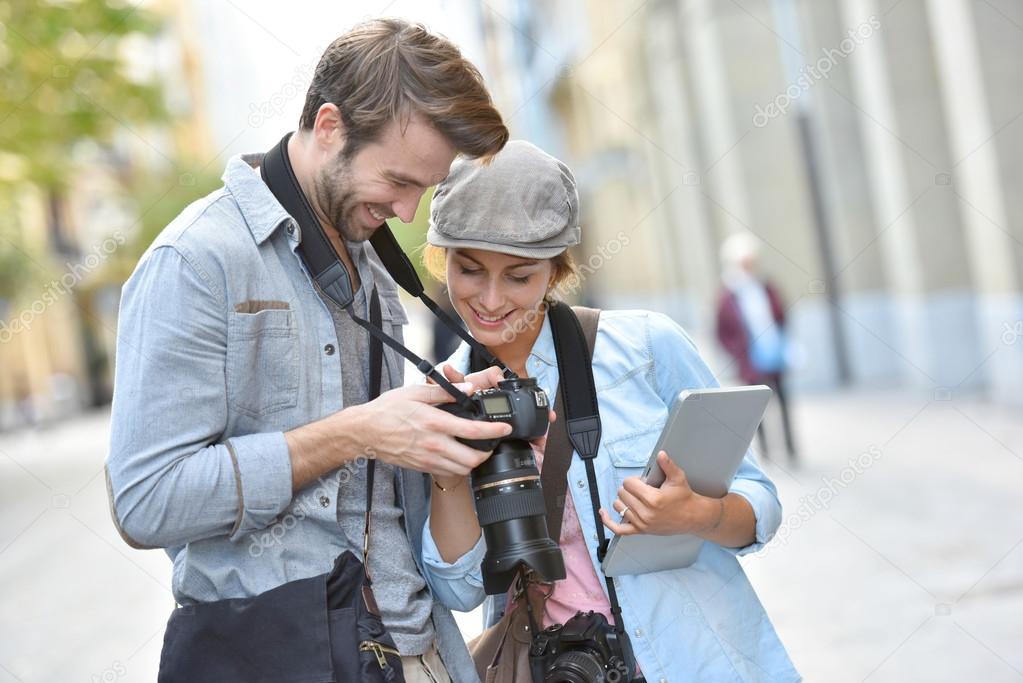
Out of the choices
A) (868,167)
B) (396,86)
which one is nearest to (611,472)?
(396,86)

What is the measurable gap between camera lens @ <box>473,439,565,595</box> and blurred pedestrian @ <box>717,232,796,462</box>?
7.92m

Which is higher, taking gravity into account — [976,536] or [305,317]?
[305,317]

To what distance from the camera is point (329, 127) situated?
224 cm

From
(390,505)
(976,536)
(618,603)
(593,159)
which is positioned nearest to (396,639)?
(390,505)

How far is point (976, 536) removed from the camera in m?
6.69

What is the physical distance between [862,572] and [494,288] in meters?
4.57

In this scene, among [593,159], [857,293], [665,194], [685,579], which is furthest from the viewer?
[593,159]

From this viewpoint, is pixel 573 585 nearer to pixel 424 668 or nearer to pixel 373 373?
pixel 424 668

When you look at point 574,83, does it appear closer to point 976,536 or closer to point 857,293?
point 857,293

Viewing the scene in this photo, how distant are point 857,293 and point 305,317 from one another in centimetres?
1407

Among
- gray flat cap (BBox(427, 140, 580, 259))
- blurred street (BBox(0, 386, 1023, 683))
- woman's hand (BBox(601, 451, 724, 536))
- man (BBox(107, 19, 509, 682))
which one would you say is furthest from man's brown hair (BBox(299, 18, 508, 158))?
blurred street (BBox(0, 386, 1023, 683))

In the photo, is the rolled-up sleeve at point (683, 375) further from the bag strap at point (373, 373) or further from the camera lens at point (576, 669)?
the bag strap at point (373, 373)

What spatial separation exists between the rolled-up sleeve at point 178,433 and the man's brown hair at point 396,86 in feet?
1.42

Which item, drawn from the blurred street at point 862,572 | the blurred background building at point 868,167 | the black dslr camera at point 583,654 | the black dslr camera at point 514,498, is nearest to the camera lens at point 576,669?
the black dslr camera at point 583,654
